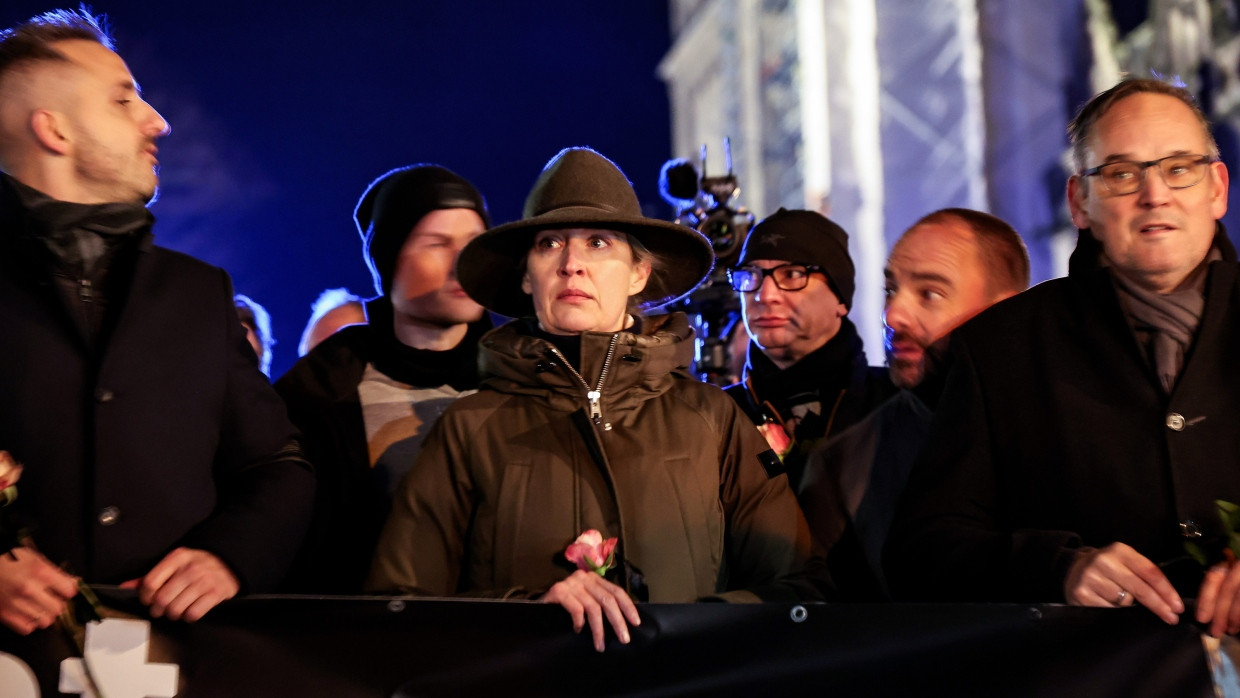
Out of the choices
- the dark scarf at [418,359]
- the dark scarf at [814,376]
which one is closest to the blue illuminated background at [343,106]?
the dark scarf at [814,376]

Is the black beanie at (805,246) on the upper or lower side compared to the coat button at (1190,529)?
upper

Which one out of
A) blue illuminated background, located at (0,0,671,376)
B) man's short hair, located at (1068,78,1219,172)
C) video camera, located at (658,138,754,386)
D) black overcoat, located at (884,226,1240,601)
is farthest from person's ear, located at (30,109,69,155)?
blue illuminated background, located at (0,0,671,376)

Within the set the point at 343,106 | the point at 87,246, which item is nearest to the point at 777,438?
the point at 87,246

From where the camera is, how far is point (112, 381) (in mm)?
2520

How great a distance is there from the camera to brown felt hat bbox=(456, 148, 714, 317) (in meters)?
2.92

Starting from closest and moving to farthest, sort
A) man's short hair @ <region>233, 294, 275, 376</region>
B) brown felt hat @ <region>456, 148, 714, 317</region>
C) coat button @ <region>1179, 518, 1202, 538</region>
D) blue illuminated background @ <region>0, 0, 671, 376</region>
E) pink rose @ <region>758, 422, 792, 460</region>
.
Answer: coat button @ <region>1179, 518, 1202, 538</region> → brown felt hat @ <region>456, 148, 714, 317</region> → pink rose @ <region>758, 422, 792, 460</region> → man's short hair @ <region>233, 294, 275, 376</region> → blue illuminated background @ <region>0, 0, 671, 376</region>

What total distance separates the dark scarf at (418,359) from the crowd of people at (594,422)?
0.58 meters

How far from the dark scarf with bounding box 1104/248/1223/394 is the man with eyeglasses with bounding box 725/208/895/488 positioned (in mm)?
1203

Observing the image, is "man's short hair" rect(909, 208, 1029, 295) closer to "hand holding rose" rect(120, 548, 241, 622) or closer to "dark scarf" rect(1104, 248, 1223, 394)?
"dark scarf" rect(1104, 248, 1223, 394)

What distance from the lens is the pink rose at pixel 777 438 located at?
3.57 m

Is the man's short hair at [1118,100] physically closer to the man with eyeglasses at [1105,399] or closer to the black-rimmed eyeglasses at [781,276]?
the man with eyeglasses at [1105,399]

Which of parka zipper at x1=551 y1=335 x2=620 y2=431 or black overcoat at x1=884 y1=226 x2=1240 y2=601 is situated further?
parka zipper at x1=551 y1=335 x2=620 y2=431

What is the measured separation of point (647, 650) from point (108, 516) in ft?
Answer: 3.57

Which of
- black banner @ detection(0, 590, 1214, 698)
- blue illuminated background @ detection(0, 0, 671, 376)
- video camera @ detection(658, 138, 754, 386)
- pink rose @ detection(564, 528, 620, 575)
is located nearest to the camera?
black banner @ detection(0, 590, 1214, 698)
